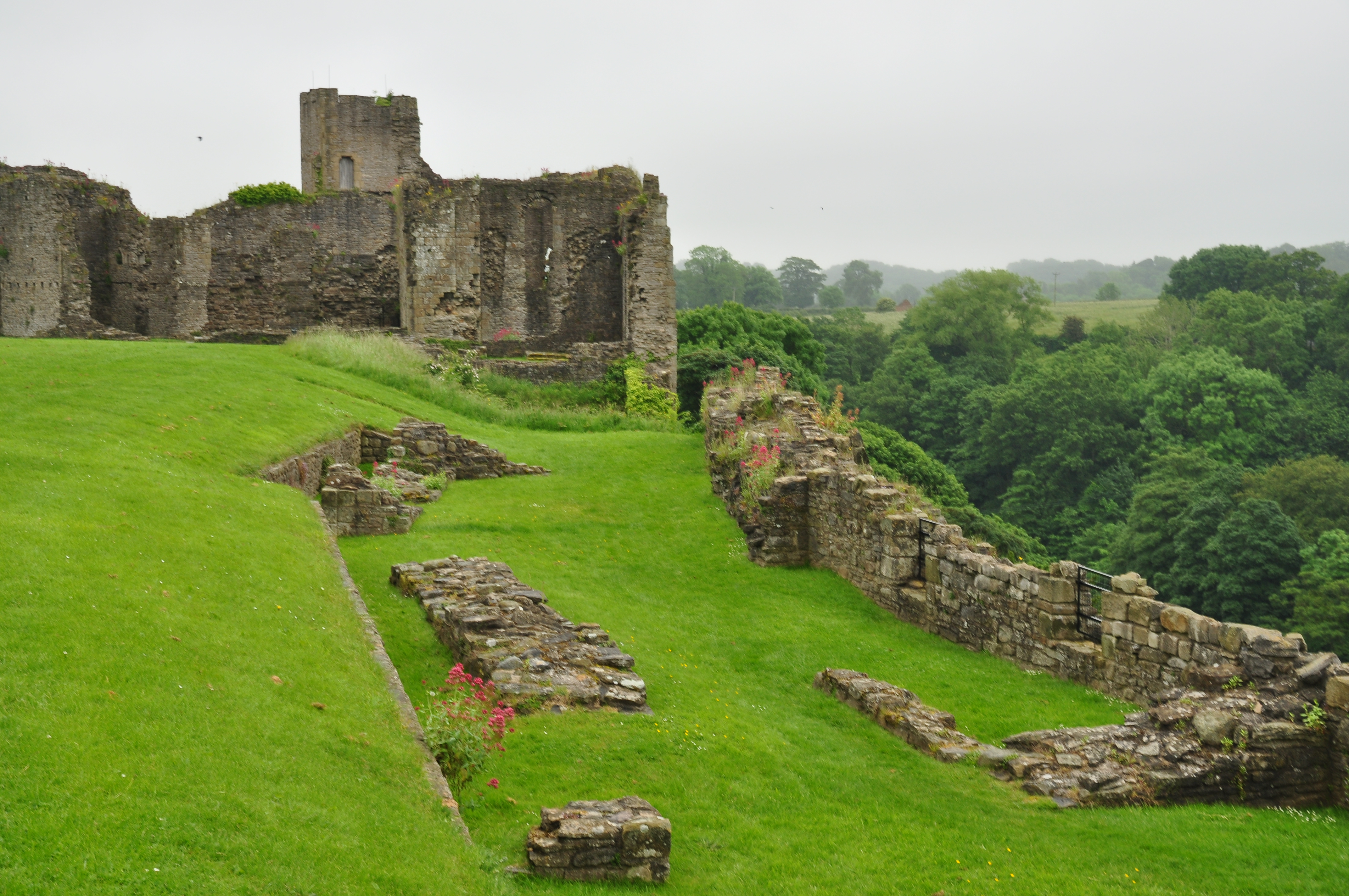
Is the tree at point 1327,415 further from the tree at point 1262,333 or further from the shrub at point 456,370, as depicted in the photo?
the shrub at point 456,370

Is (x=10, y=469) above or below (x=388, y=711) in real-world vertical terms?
above

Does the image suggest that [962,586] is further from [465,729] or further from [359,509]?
[359,509]

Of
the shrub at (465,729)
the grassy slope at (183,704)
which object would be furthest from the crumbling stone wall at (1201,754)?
the grassy slope at (183,704)

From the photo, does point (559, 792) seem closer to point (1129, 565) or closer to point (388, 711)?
point (388, 711)

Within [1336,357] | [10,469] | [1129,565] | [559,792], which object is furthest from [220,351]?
[1336,357]

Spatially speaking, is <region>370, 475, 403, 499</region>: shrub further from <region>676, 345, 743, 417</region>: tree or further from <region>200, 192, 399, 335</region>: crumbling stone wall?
<region>200, 192, 399, 335</region>: crumbling stone wall

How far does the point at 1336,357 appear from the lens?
6219 cm

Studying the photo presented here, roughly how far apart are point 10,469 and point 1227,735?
10.9 meters

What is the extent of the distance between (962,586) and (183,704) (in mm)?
8471

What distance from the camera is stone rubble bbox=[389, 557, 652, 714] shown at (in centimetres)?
903

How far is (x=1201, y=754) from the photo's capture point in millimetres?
7875

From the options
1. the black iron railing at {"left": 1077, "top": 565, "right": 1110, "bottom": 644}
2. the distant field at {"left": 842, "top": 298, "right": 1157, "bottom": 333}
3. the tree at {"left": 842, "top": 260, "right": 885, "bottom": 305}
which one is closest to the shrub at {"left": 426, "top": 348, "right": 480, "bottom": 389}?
the black iron railing at {"left": 1077, "top": 565, "right": 1110, "bottom": 644}

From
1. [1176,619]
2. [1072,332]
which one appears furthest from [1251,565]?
[1072,332]

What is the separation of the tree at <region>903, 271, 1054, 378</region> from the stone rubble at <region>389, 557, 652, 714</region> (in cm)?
7227
